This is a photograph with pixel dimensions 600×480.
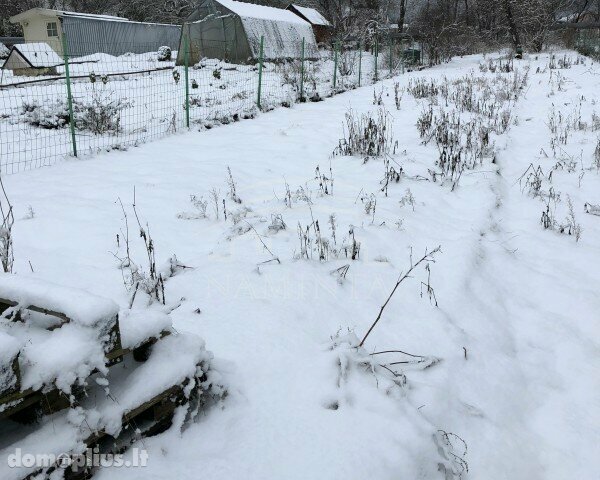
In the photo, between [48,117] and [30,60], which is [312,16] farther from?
[48,117]

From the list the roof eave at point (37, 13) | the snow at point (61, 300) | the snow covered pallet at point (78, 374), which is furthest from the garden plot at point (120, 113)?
the roof eave at point (37, 13)

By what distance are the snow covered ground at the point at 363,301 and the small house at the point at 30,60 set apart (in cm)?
1855

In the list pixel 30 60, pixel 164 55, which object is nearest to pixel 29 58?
pixel 30 60

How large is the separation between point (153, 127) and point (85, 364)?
26.2 ft

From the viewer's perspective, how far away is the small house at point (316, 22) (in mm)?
32281

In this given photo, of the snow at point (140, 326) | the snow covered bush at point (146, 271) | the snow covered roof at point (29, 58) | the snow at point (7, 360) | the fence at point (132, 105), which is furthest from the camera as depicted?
the snow covered roof at point (29, 58)

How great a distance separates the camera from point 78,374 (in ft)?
5.58

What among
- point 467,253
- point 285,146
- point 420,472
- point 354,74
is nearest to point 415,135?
point 285,146

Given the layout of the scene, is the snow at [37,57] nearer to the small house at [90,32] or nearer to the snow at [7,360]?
the small house at [90,32]

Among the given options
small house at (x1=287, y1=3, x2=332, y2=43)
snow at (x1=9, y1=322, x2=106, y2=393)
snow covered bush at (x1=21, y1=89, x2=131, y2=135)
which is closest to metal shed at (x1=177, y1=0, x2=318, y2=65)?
small house at (x1=287, y1=3, x2=332, y2=43)

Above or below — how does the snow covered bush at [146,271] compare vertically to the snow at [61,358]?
below

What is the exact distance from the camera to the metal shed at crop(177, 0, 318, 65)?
20.6 m

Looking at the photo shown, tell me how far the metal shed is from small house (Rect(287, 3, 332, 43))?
9648 mm

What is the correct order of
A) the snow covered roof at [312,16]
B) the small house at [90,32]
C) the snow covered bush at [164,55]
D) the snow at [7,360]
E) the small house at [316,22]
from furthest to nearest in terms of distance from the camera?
the small house at [316,22], the snow covered roof at [312,16], the small house at [90,32], the snow covered bush at [164,55], the snow at [7,360]
